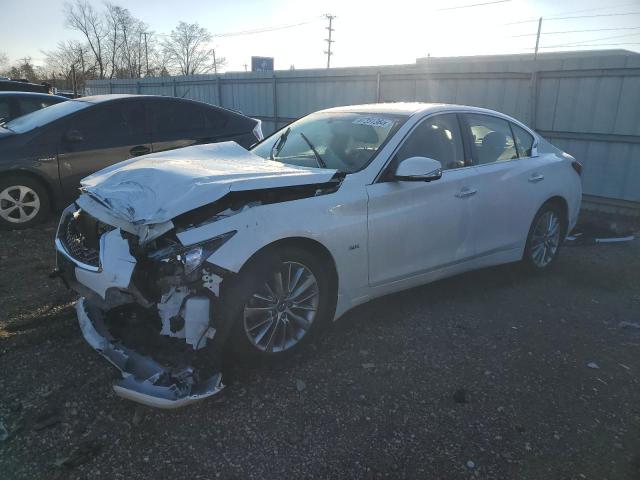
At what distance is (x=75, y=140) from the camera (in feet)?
19.9

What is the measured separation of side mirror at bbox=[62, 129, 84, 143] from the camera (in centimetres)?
602

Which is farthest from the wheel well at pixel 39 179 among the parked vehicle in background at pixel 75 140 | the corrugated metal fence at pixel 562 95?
the corrugated metal fence at pixel 562 95

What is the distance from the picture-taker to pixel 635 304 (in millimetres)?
4605

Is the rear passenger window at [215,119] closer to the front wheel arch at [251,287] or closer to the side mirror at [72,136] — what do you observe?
the side mirror at [72,136]

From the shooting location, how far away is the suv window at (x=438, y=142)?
389 centimetres

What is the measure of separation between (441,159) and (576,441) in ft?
7.53

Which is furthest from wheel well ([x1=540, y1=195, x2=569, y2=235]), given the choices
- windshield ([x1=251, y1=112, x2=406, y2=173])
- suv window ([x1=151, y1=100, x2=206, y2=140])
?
suv window ([x1=151, y1=100, x2=206, y2=140])

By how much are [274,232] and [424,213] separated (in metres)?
1.37

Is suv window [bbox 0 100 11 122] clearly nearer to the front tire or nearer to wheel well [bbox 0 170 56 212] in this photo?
wheel well [bbox 0 170 56 212]

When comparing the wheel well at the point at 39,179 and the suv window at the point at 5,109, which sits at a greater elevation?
the suv window at the point at 5,109

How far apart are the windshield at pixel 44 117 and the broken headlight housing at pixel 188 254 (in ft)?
14.4

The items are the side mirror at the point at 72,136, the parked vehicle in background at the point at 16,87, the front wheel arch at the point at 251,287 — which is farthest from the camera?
the parked vehicle in background at the point at 16,87

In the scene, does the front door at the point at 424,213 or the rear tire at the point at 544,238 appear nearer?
the front door at the point at 424,213

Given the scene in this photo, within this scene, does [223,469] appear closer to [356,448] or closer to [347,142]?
[356,448]
